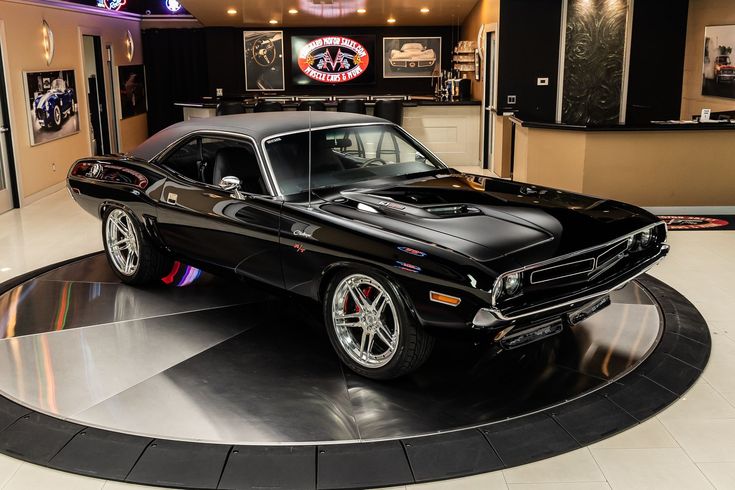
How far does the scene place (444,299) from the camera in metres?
3.39

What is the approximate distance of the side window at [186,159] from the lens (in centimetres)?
516

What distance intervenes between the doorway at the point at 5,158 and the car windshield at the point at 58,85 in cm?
144

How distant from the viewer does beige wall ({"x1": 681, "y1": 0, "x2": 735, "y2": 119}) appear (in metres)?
10.6

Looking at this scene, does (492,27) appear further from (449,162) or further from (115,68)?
(115,68)

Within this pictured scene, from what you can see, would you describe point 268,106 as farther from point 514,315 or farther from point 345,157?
point 514,315

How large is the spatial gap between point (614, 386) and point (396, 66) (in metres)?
13.5

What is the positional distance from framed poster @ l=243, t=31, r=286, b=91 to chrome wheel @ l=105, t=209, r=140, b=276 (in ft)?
37.0

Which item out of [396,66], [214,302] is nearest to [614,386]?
[214,302]

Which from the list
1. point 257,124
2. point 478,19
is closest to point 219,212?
point 257,124

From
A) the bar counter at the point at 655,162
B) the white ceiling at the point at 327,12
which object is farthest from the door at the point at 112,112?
the bar counter at the point at 655,162

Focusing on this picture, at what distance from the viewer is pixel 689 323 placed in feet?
15.4

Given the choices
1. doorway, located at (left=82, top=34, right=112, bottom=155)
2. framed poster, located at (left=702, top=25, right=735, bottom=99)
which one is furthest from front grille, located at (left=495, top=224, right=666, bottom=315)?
doorway, located at (left=82, top=34, right=112, bottom=155)

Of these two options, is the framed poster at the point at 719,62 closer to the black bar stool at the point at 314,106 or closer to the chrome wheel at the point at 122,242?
the black bar stool at the point at 314,106

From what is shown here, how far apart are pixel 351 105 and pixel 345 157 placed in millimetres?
8307
